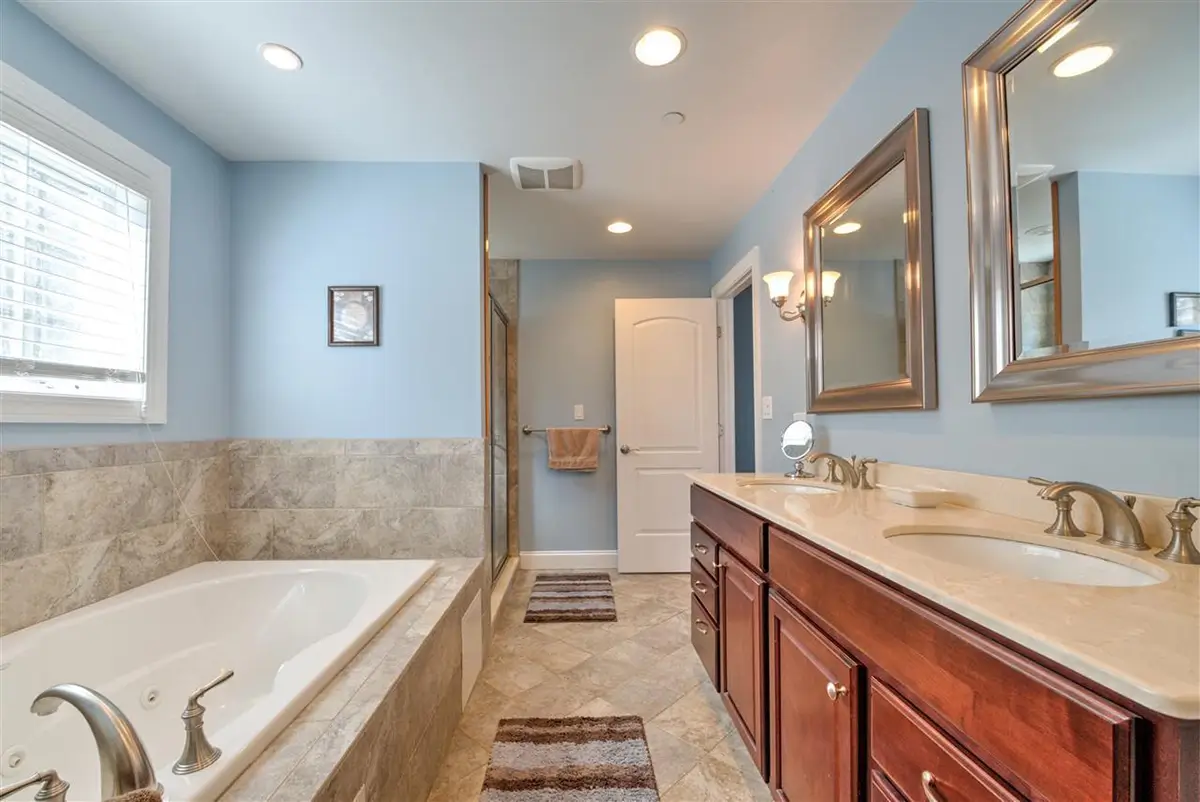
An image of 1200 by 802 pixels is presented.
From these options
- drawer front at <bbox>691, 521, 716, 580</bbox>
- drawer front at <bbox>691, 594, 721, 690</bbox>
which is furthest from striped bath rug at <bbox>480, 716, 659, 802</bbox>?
drawer front at <bbox>691, 521, 716, 580</bbox>

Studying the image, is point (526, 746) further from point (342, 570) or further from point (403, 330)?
point (403, 330)

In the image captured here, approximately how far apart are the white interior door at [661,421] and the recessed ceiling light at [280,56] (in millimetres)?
2119

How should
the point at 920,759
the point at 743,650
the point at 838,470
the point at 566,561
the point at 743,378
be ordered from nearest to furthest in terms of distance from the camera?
the point at 920,759 < the point at 743,650 < the point at 838,470 < the point at 566,561 < the point at 743,378

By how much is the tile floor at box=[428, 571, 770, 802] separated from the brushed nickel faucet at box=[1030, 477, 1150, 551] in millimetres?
1125

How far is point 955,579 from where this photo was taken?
2.21ft

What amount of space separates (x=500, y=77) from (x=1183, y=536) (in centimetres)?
202

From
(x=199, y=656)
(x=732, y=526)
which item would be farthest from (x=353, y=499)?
(x=732, y=526)

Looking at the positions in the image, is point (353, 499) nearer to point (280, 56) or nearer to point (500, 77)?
point (280, 56)

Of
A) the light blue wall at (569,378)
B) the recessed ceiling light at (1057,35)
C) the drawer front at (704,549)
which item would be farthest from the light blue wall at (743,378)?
the recessed ceiling light at (1057,35)

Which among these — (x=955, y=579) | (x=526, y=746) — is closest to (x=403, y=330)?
(x=526, y=746)

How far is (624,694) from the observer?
1.83 metres

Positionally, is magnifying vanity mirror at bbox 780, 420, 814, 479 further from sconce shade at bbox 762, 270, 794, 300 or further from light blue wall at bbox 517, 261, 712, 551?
light blue wall at bbox 517, 261, 712, 551

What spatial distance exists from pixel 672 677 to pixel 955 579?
1579 millimetres

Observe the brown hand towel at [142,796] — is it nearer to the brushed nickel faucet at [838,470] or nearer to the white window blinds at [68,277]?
the white window blinds at [68,277]
